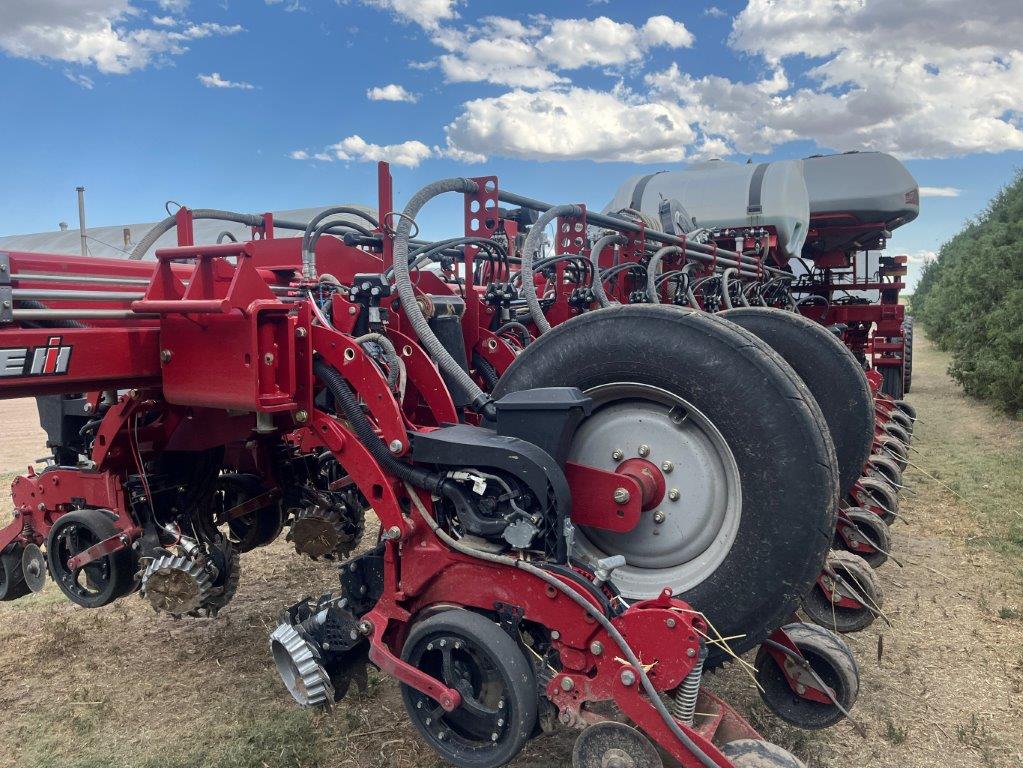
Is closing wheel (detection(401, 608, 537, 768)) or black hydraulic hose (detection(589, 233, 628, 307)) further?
black hydraulic hose (detection(589, 233, 628, 307))

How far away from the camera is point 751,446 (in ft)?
7.82

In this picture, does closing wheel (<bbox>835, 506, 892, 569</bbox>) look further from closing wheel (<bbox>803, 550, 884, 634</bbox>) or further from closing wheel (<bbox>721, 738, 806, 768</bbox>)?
closing wheel (<bbox>721, 738, 806, 768</bbox>)

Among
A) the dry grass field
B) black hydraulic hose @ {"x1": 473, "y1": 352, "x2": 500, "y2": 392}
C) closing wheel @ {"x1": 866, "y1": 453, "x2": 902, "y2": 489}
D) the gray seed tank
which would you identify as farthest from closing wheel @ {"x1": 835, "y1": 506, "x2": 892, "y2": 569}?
the gray seed tank

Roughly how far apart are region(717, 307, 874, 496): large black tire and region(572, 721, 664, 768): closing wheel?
2.50 meters

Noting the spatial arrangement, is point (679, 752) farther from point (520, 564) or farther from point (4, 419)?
point (4, 419)

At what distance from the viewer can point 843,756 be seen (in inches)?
112

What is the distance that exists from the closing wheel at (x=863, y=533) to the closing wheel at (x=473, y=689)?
2.81 meters

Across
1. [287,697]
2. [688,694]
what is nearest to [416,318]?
[688,694]

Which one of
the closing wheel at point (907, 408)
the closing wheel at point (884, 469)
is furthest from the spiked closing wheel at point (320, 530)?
the closing wheel at point (907, 408)

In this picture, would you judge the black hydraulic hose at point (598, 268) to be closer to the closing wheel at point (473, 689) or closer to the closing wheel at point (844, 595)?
the closing wheel at point (844, 595)

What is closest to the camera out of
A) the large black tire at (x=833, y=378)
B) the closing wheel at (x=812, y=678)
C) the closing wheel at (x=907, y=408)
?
the closing wheel at (x=812, y=678)

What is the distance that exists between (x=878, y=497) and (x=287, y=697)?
153 inches

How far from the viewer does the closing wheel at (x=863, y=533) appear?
14.4 ft

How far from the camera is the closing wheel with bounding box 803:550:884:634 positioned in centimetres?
362
